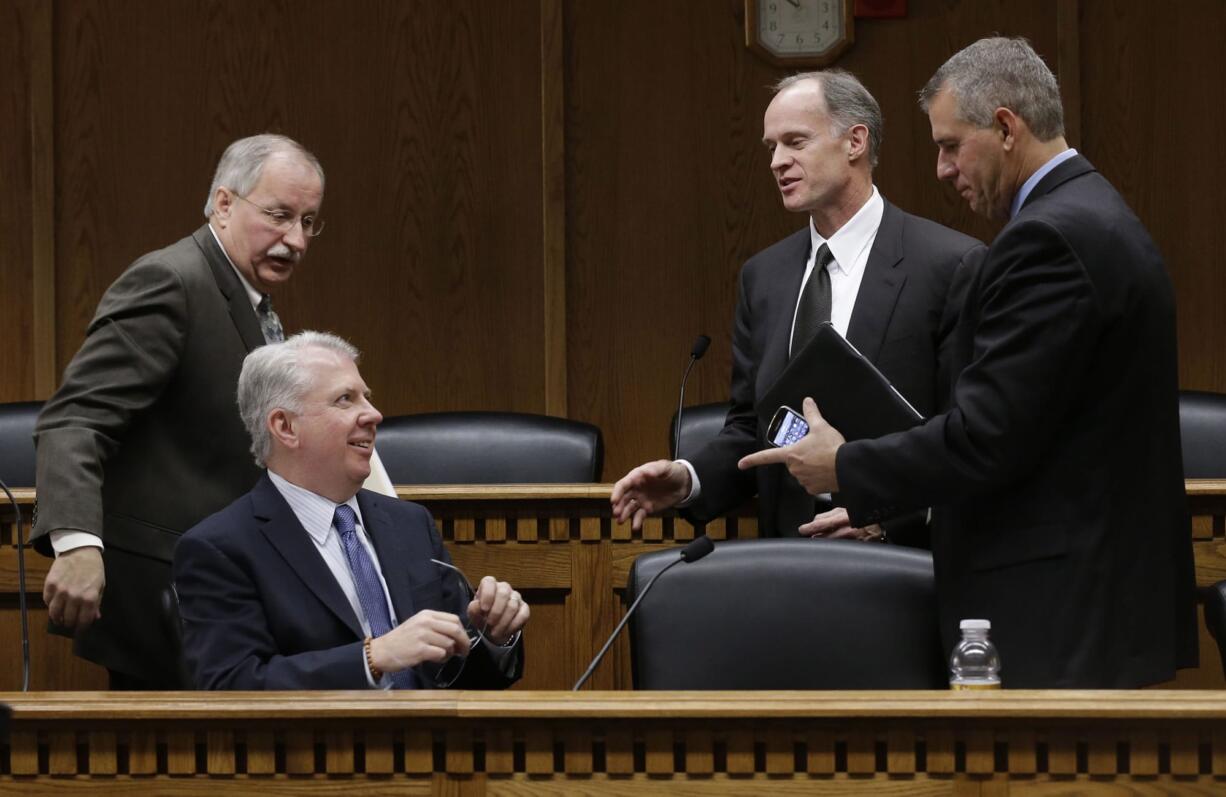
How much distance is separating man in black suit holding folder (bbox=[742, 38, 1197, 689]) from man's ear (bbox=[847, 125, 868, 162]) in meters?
0.92

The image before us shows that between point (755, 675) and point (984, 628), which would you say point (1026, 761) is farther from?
point (755, 675)

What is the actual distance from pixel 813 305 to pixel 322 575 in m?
1.14

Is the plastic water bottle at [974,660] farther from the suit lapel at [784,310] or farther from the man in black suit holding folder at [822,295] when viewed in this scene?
the suit lapel at [784,310]

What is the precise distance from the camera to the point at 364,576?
2.47 metres

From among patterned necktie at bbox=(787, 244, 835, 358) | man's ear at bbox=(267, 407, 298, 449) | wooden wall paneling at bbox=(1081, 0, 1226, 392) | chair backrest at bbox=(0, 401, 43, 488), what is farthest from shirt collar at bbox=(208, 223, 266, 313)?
wooden wall paneling at bbox=(1081, 0, 1226, 392)

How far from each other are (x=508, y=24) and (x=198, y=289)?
93.5 inches

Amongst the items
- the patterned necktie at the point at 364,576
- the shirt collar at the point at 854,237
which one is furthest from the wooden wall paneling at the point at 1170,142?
the patterned necktie at the point at 364,576

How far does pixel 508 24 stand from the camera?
499 centimetres

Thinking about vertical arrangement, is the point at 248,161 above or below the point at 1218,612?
above

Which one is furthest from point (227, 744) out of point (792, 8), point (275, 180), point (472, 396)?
point (792, 8)

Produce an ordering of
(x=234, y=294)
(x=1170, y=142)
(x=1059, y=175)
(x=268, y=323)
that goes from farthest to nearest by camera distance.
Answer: (x=1170, y=142) → (x=268, y=323) → (x=234, y=294) → (x=1059, y=175)

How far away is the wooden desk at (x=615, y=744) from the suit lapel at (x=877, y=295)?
1.31 m

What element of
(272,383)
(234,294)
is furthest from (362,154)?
(272,383)

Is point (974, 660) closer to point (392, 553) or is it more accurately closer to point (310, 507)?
point (392, 553)
